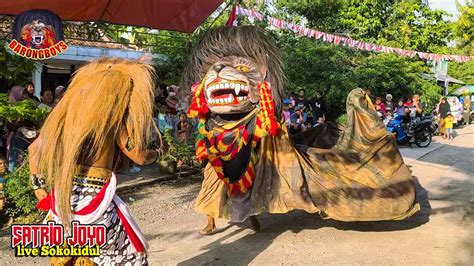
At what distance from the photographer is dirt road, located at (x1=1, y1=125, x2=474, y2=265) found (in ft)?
14.1

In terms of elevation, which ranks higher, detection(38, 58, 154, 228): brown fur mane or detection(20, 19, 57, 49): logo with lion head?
detection(20, 19, 57, 49): logo with lion head

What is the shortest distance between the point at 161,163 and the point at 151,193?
3.78ft

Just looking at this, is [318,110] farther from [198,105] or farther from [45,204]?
[45,204]

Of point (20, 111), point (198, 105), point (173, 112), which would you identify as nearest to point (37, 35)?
point (20, 111)

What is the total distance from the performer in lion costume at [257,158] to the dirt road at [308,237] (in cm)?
27

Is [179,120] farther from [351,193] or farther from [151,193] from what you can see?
[351,193]

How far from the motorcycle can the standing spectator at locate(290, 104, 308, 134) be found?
2.52 m

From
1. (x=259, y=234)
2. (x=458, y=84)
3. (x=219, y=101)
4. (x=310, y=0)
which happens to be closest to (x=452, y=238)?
(x=259, y=234)

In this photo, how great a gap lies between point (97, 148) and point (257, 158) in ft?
8.28

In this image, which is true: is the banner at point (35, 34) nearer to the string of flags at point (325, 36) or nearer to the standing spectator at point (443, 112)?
the string of flags at point (325, 36)

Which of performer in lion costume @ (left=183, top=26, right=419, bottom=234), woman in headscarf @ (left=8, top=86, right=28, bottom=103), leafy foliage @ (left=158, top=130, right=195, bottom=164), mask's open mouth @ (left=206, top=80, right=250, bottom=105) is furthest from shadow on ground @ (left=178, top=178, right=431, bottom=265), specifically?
woman in headscarf @ (left=8, top=86, right=28, bottom=103)

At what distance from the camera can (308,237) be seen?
497 centimetres

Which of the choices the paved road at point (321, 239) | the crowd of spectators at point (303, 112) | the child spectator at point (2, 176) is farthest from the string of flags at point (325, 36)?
the child spectator at point (2, 176)

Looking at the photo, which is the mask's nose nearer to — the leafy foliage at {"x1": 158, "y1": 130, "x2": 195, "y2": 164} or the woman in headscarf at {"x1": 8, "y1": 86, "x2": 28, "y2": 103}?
the woman in headscarf at {"x1": 8, "y1": 86, "x2": 28, "y2": 103}
